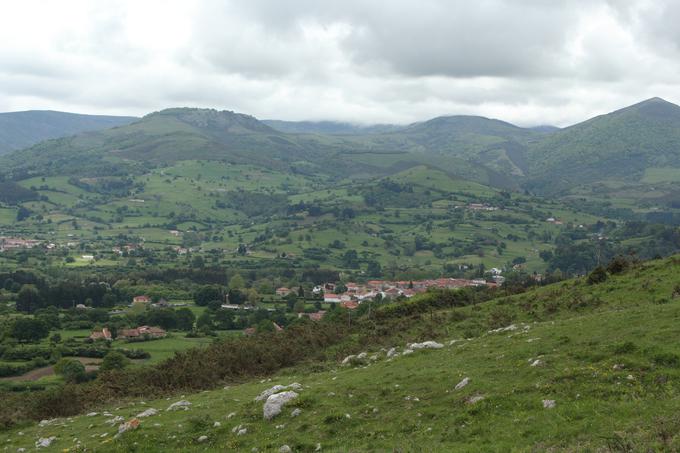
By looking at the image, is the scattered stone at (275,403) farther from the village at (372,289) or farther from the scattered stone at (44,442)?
the village at (372,289)

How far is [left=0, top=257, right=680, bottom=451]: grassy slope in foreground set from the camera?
15.0m

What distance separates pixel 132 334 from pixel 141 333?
50.0 inches

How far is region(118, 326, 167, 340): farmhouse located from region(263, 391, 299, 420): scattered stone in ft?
221

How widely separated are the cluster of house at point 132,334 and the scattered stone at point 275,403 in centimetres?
6700

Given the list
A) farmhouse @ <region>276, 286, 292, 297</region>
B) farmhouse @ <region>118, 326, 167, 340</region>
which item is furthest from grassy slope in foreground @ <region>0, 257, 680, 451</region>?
farmhouse @ <region>276, 286, 292, 297</region>

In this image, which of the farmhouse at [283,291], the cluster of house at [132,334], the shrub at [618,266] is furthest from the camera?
the farmhouse at [283,291]

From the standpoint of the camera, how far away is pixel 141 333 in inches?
3381

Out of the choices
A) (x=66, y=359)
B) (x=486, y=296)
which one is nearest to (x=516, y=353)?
(x=486, y=296)

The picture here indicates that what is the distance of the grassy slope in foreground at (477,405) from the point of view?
15.0 meters

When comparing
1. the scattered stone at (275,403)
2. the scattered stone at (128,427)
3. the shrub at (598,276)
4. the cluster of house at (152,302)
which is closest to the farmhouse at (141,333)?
the cluster of house at (152,302)

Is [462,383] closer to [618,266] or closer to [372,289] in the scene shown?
[618,266]

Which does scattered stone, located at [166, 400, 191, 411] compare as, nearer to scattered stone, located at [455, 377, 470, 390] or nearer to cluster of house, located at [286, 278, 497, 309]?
scattered stone, located at [455, 377, 470, 390]

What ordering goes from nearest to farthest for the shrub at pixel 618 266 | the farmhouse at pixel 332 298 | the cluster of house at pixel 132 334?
the shrub at pixel 618 266, the cluster of house at pixel 132 334, the farmhouse at pixel 332 298

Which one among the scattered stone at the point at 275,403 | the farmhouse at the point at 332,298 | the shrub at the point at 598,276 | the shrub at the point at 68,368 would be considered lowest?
the farmhouse at the point at 332,298
